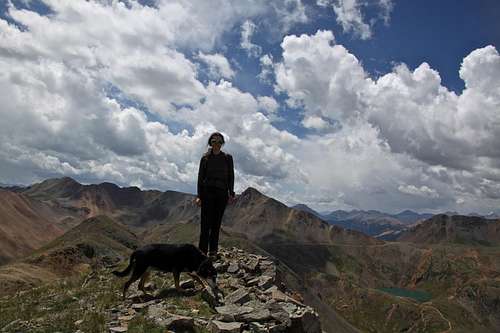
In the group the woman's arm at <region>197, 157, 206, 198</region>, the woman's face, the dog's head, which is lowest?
the dog's head

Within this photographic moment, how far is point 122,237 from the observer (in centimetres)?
14288

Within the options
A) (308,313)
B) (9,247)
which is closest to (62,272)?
(308,313)

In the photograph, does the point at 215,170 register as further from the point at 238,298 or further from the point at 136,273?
the point at 238,298

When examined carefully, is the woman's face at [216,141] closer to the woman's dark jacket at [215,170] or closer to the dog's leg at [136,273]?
the woman's dark jacket at [215,170]

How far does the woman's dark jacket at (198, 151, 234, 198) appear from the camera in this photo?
14.8m

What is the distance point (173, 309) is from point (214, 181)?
4787mm

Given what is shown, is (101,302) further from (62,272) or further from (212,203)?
(62,272)

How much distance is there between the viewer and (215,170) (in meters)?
14.8

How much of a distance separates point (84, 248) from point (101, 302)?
274ft

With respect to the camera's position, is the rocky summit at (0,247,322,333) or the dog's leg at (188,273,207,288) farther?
the dog's leg at (188,273,207,288)

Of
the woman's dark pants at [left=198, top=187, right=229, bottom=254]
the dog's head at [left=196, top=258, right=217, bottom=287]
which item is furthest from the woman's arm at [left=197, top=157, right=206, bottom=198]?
the dog's head at [left=196, top=258, right=217, bottom=287]

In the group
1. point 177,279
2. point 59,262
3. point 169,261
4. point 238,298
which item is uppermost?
point 169,261

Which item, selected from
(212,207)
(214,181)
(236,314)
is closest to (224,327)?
(236,314)

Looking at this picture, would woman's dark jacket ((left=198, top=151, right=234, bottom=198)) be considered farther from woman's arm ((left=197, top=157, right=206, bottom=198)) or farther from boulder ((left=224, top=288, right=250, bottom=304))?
boulder ((left=224, top=288, right=250, bottom=304))
